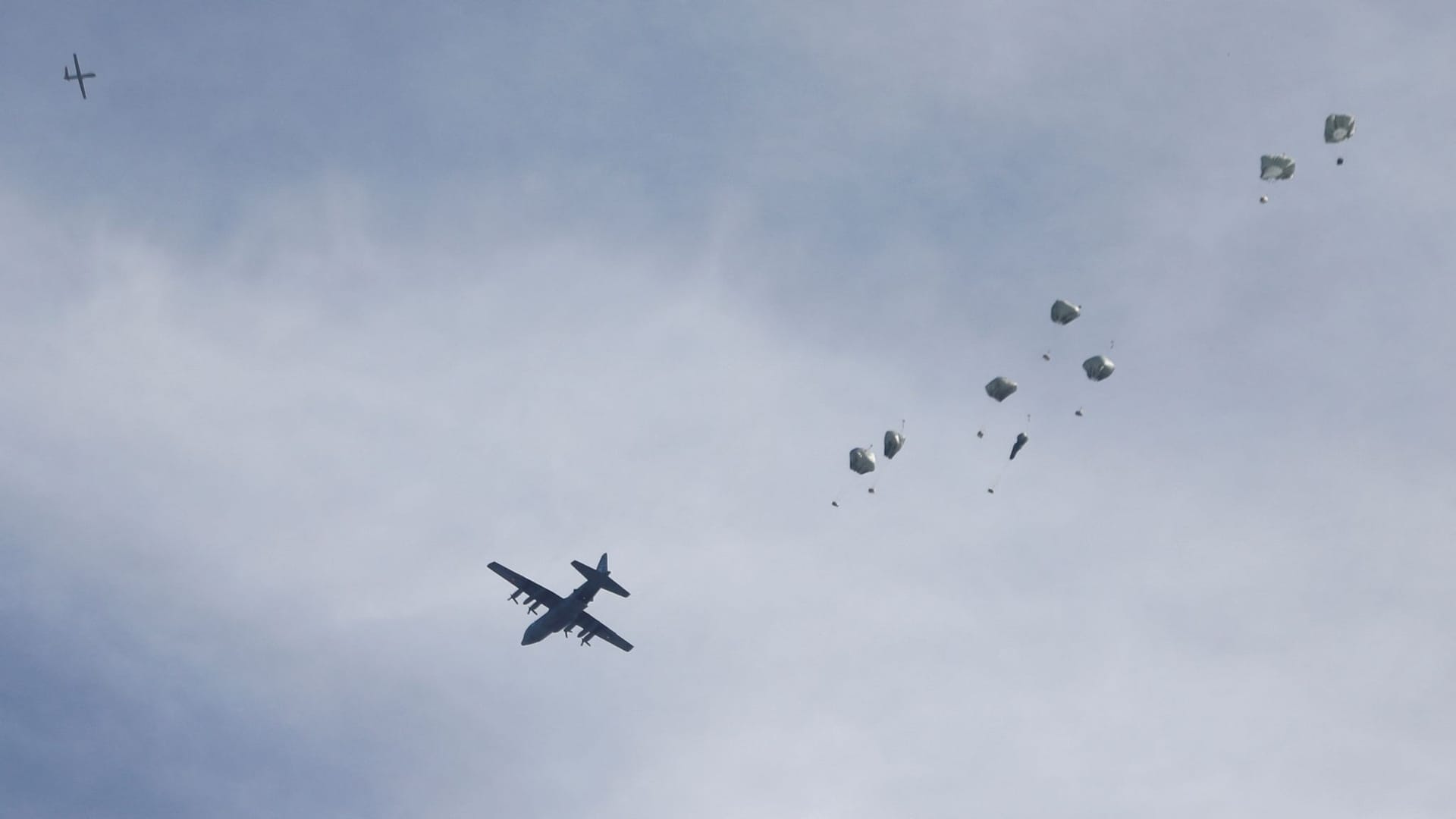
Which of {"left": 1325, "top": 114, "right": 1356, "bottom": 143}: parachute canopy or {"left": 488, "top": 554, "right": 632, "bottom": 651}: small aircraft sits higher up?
{"left": 1325, "top": 114, "right": 1356, "bottom": 143}: parachute canopy

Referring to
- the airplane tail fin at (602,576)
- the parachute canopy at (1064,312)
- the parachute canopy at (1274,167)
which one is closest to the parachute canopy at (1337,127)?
the parachute canopy at (1274,167)

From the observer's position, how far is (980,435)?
104 metres

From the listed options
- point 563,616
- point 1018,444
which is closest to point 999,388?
point 1018,444

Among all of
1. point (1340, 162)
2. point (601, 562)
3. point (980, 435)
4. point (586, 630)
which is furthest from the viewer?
point (586, 630)

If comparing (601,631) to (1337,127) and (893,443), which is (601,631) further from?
(1337,127)

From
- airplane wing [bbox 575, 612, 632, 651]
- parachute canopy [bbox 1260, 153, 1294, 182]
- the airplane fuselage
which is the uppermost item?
parachute canopy [bbox 1260, 153, 1294, 182]

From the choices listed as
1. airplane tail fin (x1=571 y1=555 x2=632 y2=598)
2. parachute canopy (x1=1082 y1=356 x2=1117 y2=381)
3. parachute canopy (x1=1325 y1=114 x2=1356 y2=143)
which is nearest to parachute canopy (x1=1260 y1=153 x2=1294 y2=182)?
parachute canopy (x1=1325 y1=114 x2=1356 y2=143)

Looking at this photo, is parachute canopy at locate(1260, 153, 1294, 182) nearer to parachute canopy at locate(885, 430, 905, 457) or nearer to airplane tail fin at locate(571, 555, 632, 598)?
parachute canopy at locate(885, 430, 905, 457)

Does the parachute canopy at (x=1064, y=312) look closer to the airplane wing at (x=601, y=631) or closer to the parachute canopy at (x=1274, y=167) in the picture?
the parachute canopy at (x=1274, y=167)

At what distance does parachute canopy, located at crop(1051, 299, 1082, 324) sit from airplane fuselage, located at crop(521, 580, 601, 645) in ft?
185

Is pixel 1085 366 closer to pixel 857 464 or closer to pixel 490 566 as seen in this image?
pixel 857 464

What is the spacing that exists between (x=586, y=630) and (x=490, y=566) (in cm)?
1683

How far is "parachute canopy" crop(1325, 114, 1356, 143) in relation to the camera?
323 feet

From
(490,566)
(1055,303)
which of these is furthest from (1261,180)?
(490,566)
